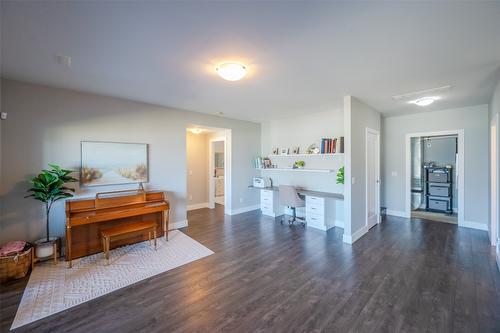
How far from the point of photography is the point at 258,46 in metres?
2.02

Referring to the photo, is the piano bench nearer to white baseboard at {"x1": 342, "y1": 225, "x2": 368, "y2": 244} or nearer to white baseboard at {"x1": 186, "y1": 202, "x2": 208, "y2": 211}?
white baseboard at {"x1": 186, "y1": 202, "x2": 208, "y2": 211}

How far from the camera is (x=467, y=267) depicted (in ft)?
9.11

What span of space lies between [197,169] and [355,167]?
428cm

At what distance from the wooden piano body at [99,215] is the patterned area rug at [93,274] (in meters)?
0.16

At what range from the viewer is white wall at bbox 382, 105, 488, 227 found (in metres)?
4.21

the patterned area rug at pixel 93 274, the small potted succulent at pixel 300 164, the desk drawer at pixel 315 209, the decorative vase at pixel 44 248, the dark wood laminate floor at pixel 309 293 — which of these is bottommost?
the dark wood laminate floor at pixel 309 293

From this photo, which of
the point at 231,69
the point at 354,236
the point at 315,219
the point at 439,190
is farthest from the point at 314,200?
the point at 439,190

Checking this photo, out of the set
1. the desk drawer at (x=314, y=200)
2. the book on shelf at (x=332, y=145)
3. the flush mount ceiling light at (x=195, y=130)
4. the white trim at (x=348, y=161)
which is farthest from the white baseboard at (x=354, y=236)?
the flush mount ceiling light at (x=195, y=130)

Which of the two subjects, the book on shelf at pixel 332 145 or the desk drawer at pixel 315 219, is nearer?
the book on shelf at pixel 332 145

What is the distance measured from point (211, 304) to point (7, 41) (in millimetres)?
3118

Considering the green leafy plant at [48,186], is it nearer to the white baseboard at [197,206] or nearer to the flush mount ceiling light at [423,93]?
the white baseboard at [197,206]

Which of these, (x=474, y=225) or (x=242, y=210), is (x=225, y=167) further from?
(x=474, y=225)

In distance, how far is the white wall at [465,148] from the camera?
421cm

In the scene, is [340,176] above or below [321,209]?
above
